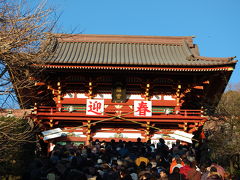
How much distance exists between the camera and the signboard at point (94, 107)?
60.7ft

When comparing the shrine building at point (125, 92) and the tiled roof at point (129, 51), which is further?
the tiled roof at point (129, 51)

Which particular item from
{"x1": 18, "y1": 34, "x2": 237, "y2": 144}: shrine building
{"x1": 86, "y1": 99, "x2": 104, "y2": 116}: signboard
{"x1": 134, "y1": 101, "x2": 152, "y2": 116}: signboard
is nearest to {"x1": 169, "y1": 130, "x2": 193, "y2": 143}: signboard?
{"x1": 18, "y1": 34, "x2": 237, "y2": 144}: shrine building

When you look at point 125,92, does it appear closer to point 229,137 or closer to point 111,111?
point 111,111

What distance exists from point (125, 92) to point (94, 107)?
205cm

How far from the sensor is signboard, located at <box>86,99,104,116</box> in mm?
18500

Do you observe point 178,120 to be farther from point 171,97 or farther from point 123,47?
point 123,47

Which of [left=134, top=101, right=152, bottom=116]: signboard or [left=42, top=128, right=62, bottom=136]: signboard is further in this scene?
[left=134, top=101, right=152, bottom=116]: signboard

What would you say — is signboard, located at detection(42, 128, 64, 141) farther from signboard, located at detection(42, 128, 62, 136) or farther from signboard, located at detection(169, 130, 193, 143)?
signboard, located at detection(169, 130, 193, 143)

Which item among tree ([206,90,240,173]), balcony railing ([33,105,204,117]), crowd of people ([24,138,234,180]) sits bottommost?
crowd of people ([24,138,234,180])

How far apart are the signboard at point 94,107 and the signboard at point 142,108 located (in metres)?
1.61

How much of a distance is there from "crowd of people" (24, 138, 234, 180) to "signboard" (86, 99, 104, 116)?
3078 millimetres

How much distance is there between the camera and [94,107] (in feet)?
61.0

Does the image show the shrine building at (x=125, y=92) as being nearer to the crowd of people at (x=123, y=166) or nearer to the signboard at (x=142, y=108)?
the signboard at (x=142, y=108)

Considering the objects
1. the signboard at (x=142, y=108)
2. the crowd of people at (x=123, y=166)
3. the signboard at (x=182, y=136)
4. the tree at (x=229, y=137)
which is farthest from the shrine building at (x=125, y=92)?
the crowd of people at (x=123, y=166)
